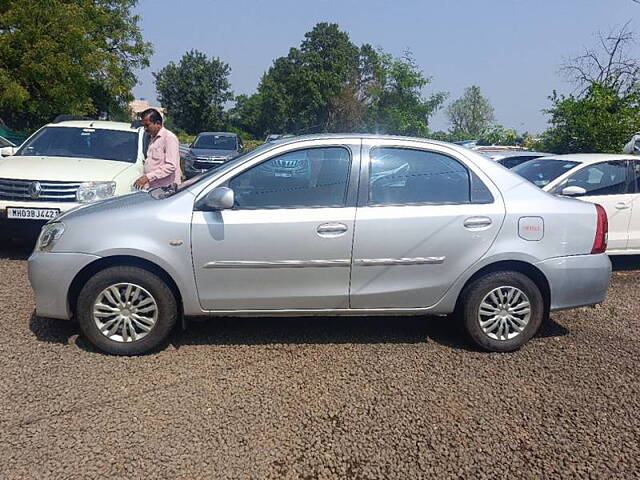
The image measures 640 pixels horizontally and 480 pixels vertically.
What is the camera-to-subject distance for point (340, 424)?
9.72 ft

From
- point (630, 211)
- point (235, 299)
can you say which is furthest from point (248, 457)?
point (630, 211)

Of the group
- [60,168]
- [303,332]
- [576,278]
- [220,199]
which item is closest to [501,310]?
[576,278]

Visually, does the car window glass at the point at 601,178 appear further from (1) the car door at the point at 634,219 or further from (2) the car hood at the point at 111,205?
(2) the car hood at the point at 111,205

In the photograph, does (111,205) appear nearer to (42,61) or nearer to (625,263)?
(625,263)

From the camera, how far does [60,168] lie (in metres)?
6.04

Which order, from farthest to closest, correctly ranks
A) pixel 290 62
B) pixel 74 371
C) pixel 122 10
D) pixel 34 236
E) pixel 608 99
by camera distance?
pixel 290 62, pixel 122 10, pixel 608 99, pixel 34 236, pixel 74 371

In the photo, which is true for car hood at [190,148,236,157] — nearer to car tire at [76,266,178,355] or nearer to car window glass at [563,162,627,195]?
car window glass at [563,162,627,195]

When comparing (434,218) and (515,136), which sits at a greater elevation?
(515,136)

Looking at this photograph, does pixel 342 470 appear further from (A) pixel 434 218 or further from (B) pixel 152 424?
(A) pixel 434 218

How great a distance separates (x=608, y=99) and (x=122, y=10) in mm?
22946

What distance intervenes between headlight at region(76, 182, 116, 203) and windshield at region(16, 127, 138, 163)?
97cm

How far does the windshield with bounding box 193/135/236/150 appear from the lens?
1510 cm

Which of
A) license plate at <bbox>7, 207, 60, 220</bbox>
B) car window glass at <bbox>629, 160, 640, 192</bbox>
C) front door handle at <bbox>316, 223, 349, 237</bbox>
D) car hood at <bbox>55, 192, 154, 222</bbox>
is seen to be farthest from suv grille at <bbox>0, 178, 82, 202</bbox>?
car window glass at <bbox>629, 160, 640, 192</bbox>

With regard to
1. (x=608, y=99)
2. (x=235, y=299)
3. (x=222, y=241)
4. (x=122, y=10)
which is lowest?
(x=235, y=299)
